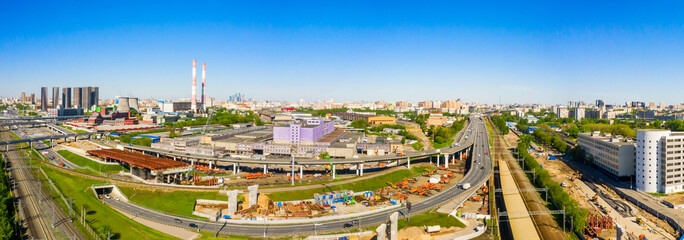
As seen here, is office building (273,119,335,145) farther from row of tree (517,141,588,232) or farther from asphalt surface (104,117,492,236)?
row of tree (517,141,588,232)

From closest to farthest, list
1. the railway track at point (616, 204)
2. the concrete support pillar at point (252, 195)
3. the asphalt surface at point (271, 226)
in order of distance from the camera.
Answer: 1. the asphalt surface at point (271, 226)
2. the railway track at point (616, 204)
3. the concrete support pillar at point (252, 195)

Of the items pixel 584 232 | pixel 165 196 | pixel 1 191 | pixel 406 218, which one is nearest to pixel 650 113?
pixel 584 232

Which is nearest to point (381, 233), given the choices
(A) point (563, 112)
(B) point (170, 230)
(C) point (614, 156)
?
(B) point (170, 230)

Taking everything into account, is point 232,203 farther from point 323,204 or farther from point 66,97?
point 66,97

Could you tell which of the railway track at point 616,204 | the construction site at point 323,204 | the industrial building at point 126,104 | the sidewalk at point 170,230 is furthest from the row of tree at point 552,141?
the industrial building at point 126,104

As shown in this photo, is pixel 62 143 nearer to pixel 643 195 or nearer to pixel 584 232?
pixel 584 232

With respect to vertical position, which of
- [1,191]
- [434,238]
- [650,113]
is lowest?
[434,238]

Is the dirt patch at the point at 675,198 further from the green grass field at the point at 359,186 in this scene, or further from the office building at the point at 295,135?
the office building at the point at 295,135
